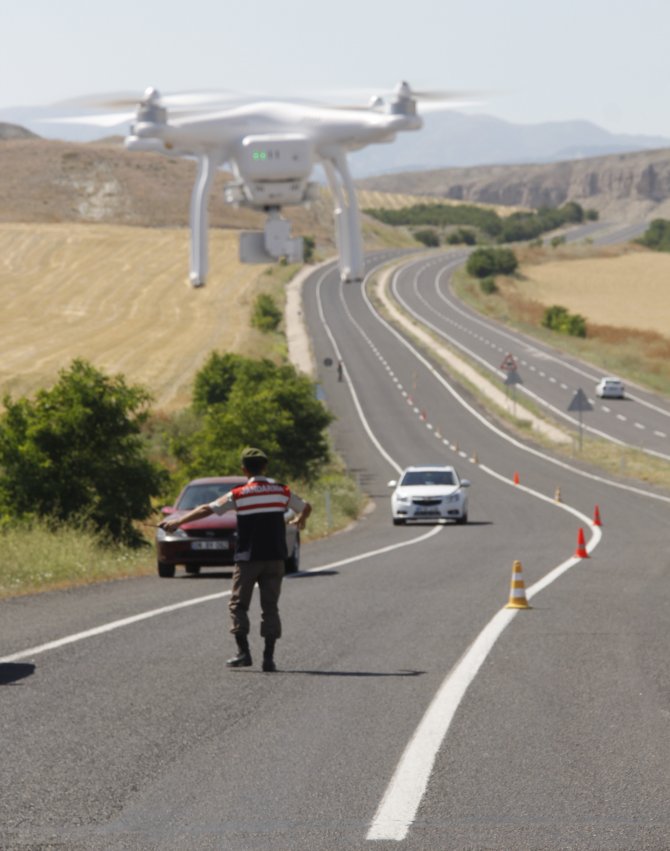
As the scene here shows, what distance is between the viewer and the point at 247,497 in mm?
12391

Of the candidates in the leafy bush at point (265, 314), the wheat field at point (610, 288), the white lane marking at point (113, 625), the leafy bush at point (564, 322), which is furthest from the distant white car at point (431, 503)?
the leafy bush at point (564, 322)

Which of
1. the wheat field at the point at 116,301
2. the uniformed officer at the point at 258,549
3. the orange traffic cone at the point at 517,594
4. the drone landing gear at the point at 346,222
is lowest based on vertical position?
the wheat field at the point at 116,301

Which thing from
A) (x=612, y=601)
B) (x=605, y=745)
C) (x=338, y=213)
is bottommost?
(x=612, y=601)

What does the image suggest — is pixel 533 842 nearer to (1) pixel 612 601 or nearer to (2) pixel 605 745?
(2) pixel 605 745

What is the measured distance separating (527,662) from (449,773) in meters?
4.86

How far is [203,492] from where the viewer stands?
83.6 ft

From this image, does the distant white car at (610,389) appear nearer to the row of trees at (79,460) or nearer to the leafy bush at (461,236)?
the row of trees at (79,460)

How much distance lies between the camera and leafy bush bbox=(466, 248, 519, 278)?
14350cm

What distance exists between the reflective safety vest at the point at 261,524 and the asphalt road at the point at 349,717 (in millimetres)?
919

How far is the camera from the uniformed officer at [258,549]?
12398 millimetres

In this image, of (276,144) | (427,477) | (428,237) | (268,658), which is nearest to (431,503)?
(427,477)

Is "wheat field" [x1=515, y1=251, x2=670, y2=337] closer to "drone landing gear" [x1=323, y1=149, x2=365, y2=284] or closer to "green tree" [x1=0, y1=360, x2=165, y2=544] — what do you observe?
"green tree" [x1=0, y1=360, x2=165, y2=544]

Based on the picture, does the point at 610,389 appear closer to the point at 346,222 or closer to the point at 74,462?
the point at 74,462

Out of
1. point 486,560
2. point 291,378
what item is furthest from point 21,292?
point 486,560
